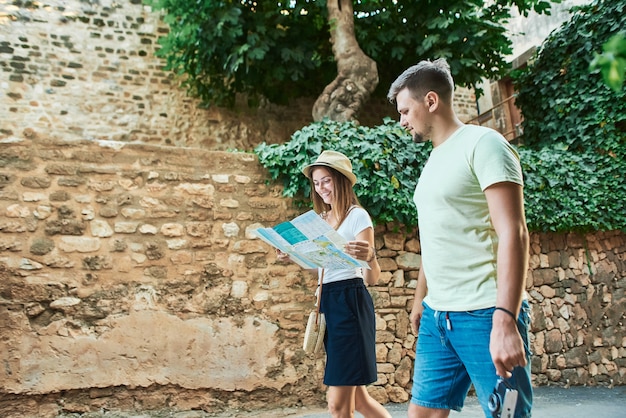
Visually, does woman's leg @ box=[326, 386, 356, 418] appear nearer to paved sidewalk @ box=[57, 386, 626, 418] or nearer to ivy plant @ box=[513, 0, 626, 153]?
paved sidewalk @ box=[57, 386, 626, 418]

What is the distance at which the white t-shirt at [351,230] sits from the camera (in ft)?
8.42

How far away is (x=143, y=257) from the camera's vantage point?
13.4ft

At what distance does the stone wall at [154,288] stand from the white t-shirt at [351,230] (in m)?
1.86

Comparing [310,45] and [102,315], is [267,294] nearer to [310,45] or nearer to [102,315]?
[102,315]

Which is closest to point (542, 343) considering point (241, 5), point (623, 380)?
point (623, 380)

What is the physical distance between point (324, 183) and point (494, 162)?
122cm

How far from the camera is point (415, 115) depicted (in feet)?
6.33

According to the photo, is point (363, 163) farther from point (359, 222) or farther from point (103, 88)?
point (103, 88)

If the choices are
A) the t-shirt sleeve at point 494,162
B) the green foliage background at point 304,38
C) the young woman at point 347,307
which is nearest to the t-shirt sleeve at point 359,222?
the young woman at point 347,307

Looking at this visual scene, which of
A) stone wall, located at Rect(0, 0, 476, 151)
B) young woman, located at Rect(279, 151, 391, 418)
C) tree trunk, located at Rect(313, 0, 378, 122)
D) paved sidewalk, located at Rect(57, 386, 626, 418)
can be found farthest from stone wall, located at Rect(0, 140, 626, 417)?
stone wall, located at Rect(0, 0, 476, 151)

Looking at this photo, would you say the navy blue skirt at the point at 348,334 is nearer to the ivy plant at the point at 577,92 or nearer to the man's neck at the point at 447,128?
the man's neck at the point at 447,128

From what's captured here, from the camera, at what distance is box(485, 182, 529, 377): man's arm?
150 cm

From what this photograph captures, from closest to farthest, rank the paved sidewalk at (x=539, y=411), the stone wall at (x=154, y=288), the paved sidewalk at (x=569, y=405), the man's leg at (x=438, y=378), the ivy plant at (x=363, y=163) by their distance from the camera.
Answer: the man's leg at (x=438, y=378) < the stone wall at (x=154, y=288) < the paved sidewalk at (x=539, y=411) < the paved sidewalk at (x=569, y=405) < the ivy plant at (x=363, y=163)

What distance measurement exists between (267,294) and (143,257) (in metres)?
1.09
